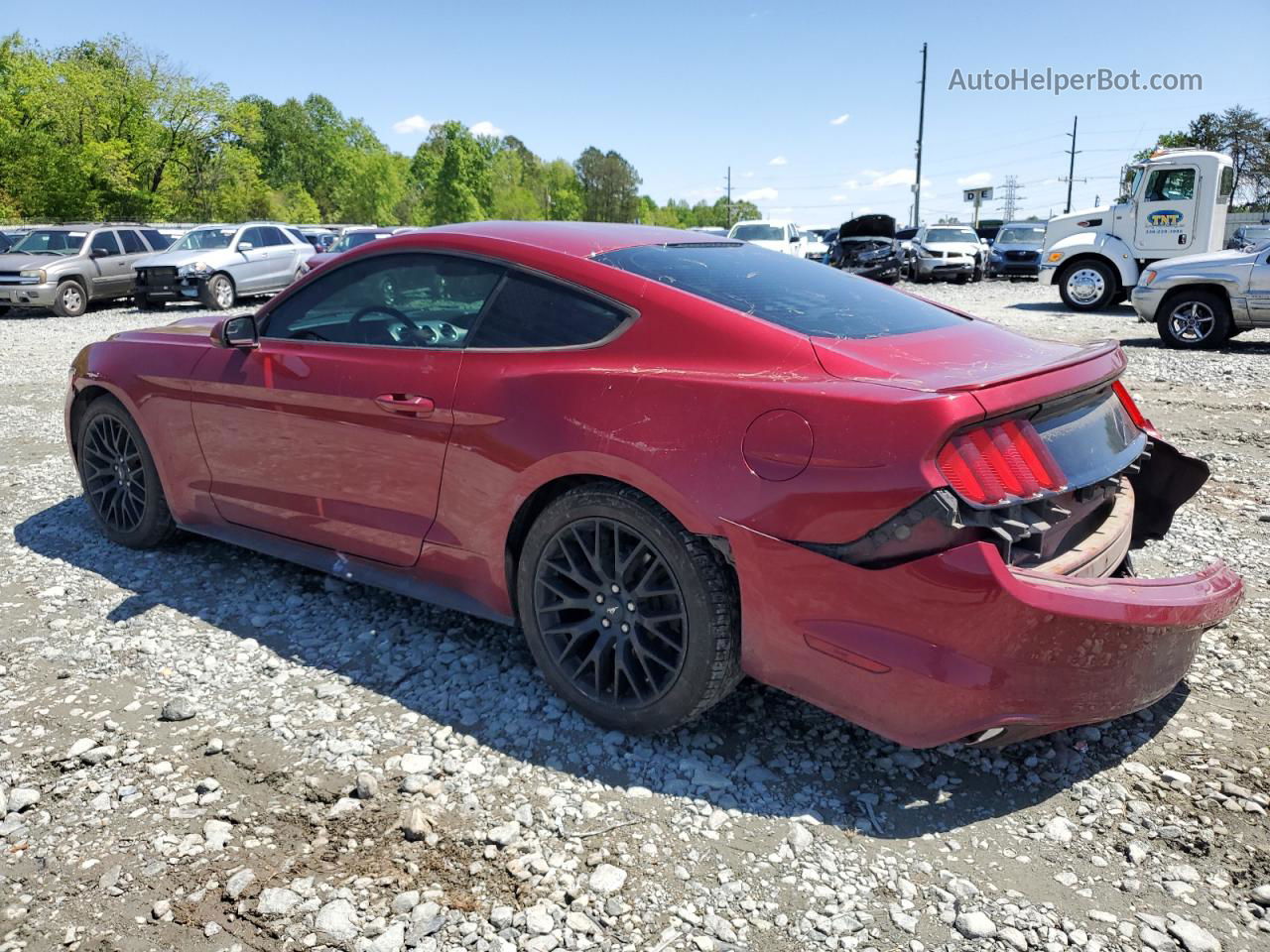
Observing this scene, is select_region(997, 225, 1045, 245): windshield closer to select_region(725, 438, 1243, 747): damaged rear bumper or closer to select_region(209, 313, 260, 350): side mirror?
select_region(209, 313, 260, 350): side mirror

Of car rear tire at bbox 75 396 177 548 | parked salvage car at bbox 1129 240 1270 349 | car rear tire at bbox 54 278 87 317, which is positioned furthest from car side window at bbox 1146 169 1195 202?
car rear tire at bbox 54 278 87 317

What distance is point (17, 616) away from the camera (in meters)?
3.90

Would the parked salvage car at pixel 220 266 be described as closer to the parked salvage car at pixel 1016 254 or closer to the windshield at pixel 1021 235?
the parked salvage car at pixel 1016 254

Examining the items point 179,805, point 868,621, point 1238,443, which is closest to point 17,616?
point 179,805

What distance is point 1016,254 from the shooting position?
2694 centimetres

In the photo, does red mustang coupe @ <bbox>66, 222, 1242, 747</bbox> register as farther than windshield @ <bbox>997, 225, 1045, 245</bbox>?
No

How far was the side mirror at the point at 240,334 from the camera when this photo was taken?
12.5 feet

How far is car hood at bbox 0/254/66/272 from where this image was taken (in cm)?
1827

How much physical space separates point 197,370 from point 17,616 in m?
1.27

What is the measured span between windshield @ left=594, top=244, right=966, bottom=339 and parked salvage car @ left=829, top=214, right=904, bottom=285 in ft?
71.5

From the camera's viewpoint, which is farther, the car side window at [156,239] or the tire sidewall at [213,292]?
the car side window at [156,239]

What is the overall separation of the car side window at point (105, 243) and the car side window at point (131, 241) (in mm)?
187

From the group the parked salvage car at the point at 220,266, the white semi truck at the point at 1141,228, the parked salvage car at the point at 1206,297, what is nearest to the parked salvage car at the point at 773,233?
the white semi truck at the point at 1141,228

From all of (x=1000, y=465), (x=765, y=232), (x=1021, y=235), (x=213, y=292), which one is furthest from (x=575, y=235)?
(x=1021, y=235)
